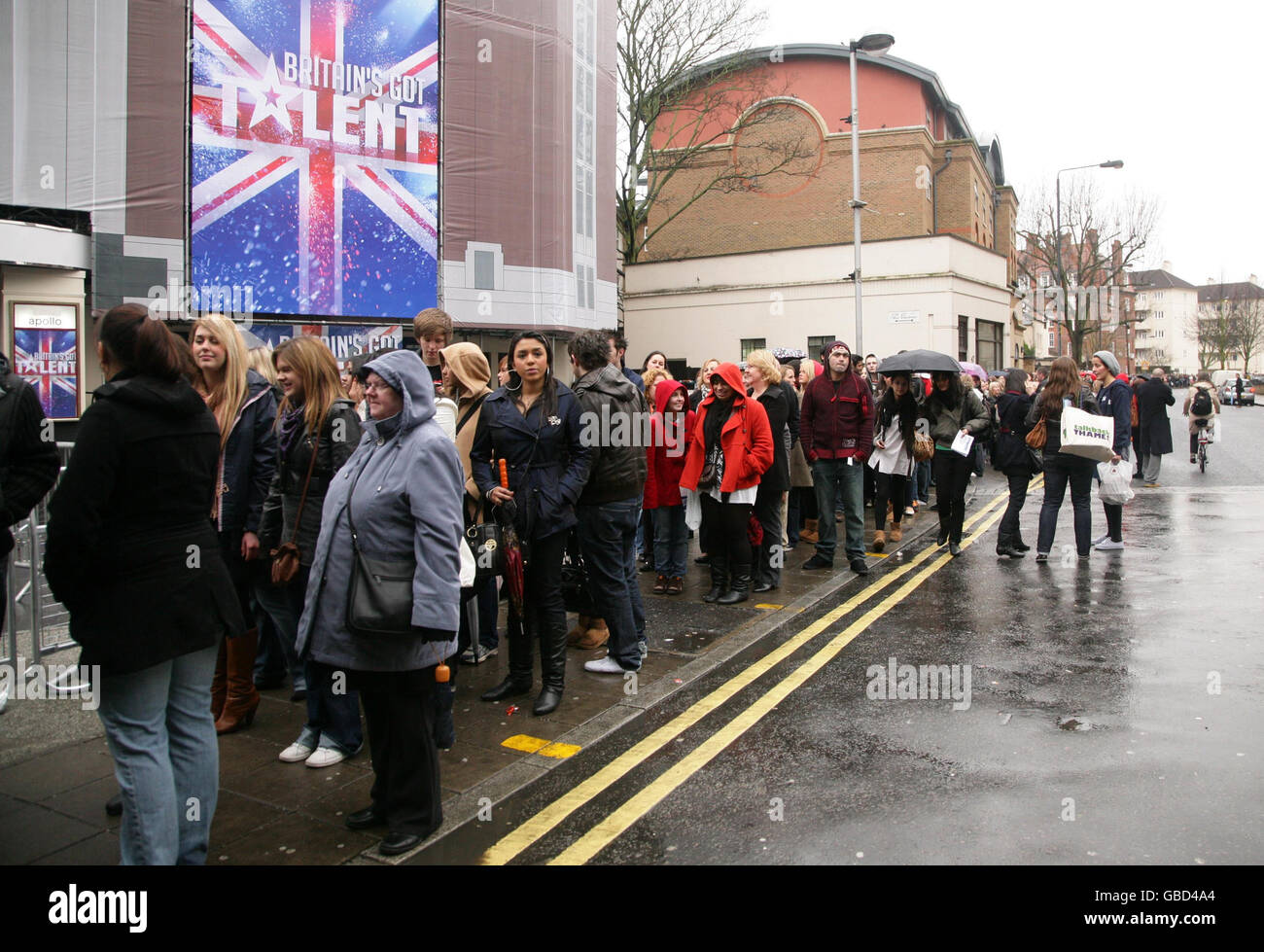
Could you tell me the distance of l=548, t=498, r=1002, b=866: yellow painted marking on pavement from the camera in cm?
359

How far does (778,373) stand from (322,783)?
596 cm

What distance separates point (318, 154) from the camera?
1719 cm

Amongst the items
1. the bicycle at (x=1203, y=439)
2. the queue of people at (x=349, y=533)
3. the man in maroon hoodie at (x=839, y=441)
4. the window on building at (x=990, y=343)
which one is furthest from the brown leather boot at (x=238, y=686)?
the window on building at (x=990, y=343)

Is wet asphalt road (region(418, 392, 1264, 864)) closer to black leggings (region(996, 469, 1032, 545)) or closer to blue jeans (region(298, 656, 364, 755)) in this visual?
blue jeans (region(298, 656, 364, 755))

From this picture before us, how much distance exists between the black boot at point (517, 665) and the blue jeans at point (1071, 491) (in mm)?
6350

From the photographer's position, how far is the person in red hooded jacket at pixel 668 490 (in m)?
8.22

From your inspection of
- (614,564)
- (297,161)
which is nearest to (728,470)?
(614,564)

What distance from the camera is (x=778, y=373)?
8828mm

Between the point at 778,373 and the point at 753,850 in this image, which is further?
the point at 778,373

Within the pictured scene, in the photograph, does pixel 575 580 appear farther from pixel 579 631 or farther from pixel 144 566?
pixel 144 566

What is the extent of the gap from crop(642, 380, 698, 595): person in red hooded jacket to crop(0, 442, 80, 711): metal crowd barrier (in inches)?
179

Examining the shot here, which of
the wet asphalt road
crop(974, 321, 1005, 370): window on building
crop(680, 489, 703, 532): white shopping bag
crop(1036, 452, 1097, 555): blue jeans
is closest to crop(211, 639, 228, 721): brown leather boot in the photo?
the wet asphalt road
